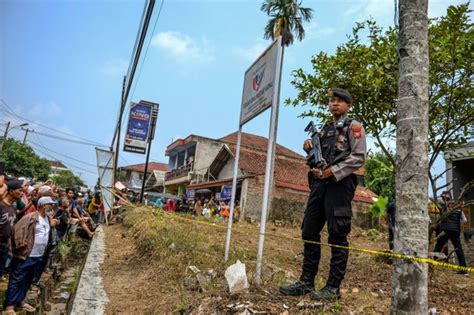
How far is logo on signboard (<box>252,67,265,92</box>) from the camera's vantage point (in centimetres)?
432

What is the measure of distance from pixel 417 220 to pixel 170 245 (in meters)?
4.42

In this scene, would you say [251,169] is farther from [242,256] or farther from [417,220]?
[417,220]

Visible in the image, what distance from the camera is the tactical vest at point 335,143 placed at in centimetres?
302

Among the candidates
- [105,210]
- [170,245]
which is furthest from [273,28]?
[170,245]

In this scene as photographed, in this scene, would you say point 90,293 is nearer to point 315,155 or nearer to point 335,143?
point 315,155

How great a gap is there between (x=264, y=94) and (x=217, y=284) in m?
2.22

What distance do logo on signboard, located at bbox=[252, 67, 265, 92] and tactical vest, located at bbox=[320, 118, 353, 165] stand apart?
1454 mm

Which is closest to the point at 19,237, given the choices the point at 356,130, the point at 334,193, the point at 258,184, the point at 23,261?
the point at 23,261

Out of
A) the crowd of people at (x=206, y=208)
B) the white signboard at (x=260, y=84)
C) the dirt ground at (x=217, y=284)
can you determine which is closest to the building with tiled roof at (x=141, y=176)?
the crowd of people at (x=206, y=208)

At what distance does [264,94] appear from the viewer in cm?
413

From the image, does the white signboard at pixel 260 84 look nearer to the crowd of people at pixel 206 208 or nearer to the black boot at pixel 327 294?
the black boot at pixel 327 294

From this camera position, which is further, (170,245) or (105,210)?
(105,210)

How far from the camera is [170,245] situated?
584 cm

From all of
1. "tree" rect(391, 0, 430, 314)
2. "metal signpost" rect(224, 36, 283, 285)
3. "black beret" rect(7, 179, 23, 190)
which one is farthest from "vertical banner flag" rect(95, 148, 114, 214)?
"tree" rect(391, 0, 430, 314)
